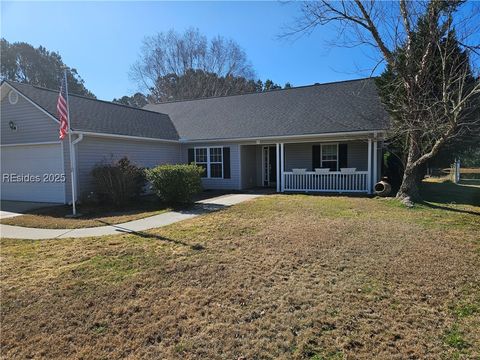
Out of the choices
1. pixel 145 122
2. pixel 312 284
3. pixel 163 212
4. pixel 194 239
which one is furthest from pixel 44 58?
pixel 312 284

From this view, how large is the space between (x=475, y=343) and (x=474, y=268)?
2179 mm

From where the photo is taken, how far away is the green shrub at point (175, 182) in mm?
10805

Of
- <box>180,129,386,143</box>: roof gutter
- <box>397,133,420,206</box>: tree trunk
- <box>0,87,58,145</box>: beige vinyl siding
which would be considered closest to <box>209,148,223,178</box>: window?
<box>180,129,386,143</box>: roof gutter

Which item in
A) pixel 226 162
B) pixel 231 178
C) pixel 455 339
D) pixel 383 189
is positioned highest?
pixel 226 162

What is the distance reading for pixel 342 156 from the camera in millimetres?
15023

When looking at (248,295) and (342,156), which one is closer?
(248,295)

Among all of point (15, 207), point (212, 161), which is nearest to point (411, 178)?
point (212, 161)

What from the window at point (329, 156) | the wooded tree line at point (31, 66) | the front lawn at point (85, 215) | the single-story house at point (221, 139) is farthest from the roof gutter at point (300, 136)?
the wooded tree line at point (31, 66)

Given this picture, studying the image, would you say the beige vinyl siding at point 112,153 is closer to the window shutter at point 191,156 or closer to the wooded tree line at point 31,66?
the window shutter at point 191,156

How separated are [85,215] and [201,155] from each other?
25.7 feet

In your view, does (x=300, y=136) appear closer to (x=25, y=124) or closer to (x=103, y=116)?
(x=103, y=116)

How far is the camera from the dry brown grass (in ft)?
10.4

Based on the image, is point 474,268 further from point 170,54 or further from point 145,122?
point 170,54

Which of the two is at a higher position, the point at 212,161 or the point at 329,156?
the point at 329,156
